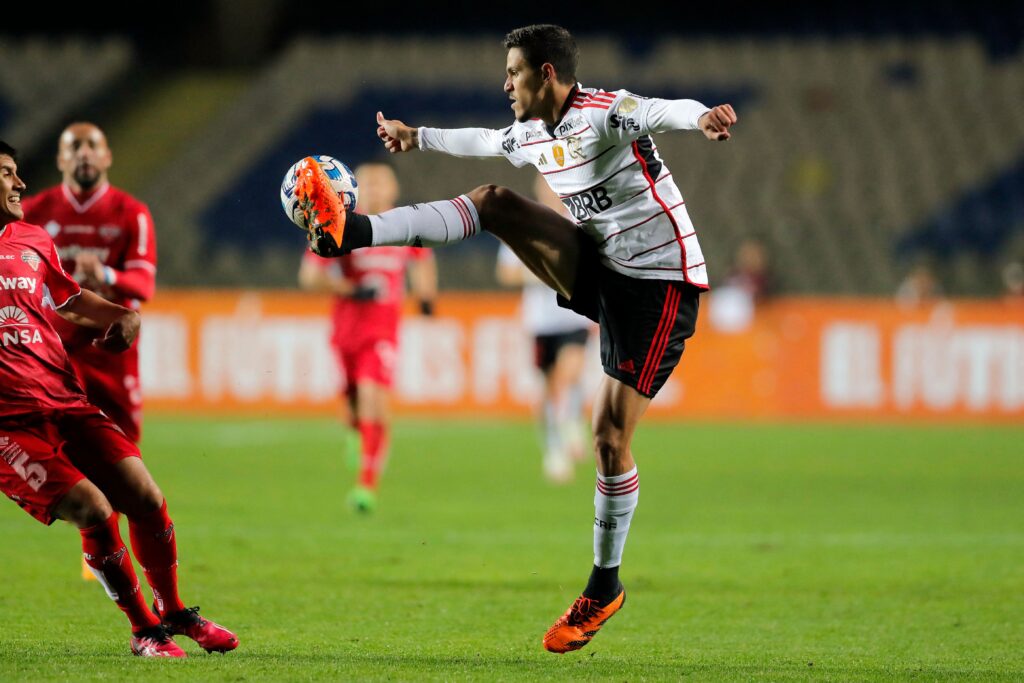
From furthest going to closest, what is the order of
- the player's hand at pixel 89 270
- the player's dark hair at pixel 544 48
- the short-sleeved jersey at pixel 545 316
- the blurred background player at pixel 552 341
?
the short-sleeved jersey at pixel 545 316 < the blurred background player at pixel 552 341 < the player's hand at pixel 89 270 < the player's dark hair at pixel 544 48

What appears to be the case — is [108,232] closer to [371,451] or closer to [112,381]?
[112,381]

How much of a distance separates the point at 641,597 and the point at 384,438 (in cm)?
358

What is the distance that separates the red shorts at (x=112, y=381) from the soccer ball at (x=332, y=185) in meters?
1.89

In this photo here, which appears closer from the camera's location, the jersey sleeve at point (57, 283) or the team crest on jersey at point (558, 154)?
the jersey sleeve at point (57, 283)

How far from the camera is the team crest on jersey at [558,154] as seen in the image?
5.44m

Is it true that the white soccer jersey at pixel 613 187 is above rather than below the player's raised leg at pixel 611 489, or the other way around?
above

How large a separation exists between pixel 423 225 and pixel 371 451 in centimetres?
461

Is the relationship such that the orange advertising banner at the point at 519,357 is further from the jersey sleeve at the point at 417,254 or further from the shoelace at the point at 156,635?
the shoelace at the point at 156,635

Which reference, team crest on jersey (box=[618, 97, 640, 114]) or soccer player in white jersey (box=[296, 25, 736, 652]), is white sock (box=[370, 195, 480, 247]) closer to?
soccer player in white jersey (box=[296, 25, 736, 652])

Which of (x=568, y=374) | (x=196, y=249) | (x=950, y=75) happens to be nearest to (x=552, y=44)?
(x=568, y=374)

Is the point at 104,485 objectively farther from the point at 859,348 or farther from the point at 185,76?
the point at 185,76

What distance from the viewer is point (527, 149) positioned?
18.4 ft

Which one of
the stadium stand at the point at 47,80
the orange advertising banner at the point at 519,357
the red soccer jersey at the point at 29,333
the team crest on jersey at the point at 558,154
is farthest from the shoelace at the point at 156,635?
the stadium stand at the point at 47,80

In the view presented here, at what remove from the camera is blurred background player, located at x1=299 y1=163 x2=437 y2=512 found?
1000 centimetres
